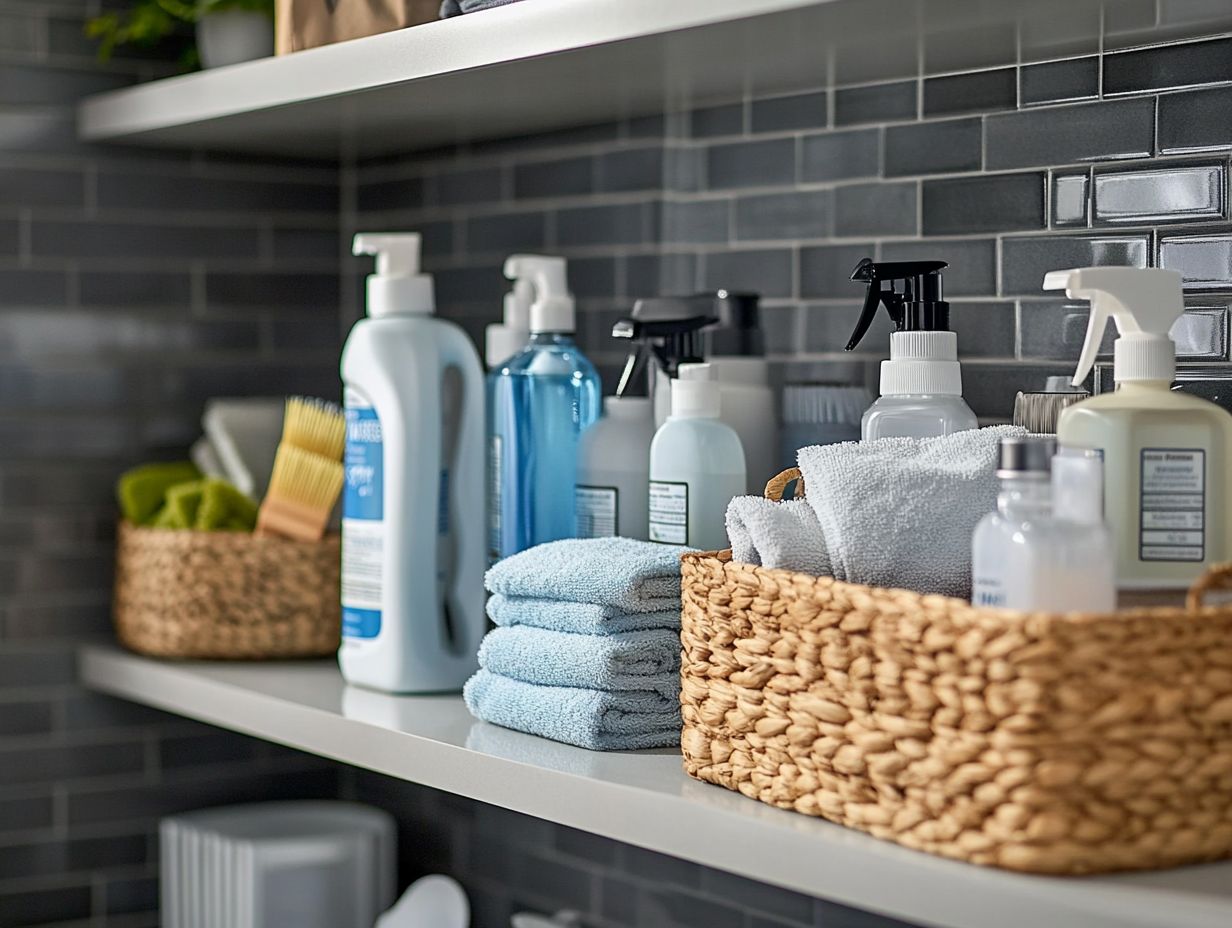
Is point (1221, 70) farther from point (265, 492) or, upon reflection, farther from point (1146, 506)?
point (265, 492)

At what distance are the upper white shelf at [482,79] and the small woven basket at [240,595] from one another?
34cm

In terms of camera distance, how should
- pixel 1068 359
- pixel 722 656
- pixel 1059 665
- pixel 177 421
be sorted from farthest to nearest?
pixel 177 421, pixel 1068 359, pixel 722 656, pixel 1059 665

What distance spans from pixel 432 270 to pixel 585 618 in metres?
0.65

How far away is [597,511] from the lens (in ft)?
3.40

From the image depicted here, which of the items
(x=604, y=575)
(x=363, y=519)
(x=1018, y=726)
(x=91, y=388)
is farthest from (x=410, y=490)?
(x=1018, y=726)

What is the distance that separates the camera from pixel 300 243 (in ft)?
5.02

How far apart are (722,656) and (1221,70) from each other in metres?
0.43

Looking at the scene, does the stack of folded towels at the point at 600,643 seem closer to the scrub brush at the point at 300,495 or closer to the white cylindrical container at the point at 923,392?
the white cylindrical container at the point at 923,392

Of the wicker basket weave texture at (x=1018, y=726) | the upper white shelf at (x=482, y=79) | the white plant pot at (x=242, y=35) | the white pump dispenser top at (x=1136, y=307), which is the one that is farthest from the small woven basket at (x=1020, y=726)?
the white plant pot at (x=242, y=35)

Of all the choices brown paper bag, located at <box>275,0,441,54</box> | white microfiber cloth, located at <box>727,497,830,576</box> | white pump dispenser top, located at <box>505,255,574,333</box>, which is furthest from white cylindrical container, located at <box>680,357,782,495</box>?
brown paper bag, located at <box>275,0,441,54</box>

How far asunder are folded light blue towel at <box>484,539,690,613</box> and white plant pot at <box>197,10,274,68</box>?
579mm

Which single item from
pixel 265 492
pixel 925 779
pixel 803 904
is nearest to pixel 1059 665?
pixel 925 779

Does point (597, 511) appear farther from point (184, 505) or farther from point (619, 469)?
point (184, 505)

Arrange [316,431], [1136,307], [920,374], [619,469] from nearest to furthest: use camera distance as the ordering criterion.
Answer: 1. [1136,307]
2. [920,374]
3. [619,469]
4. [316,431]
